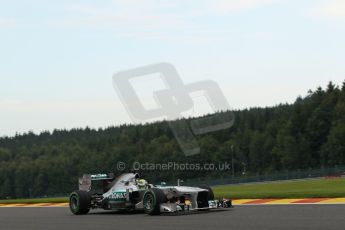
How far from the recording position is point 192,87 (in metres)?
30.9

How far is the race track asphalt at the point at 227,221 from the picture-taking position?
1240 cm

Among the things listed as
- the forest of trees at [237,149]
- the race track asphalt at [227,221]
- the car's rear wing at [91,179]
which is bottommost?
the race track asphalt at [227,221]

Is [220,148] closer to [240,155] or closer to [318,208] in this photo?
[240,155]

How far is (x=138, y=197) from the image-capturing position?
18.1m

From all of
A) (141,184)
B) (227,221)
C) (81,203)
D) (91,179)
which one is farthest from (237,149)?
(227,221)

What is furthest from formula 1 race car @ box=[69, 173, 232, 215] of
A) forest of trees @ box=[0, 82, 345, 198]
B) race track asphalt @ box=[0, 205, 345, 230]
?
forest of trees @ box=[0, 82, 345, 198]

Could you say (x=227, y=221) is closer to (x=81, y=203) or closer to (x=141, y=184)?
(x=141, y=184)

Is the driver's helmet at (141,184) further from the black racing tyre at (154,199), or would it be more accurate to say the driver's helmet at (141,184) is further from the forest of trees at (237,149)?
the forest of trees at (237,149)

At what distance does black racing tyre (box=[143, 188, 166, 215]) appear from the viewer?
54.4ft

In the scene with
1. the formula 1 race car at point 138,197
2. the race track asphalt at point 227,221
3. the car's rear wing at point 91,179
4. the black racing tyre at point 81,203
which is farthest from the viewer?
the car's rear wing at point 91,179

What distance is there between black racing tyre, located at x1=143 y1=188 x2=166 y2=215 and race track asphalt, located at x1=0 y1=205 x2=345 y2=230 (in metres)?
0.28

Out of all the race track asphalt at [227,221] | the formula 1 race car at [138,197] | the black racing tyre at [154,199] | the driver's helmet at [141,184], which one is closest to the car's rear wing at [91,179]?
the formula 1 race car at [138,197]

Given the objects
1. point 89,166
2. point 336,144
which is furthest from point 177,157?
point 336,144

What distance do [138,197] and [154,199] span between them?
161 centimetres
